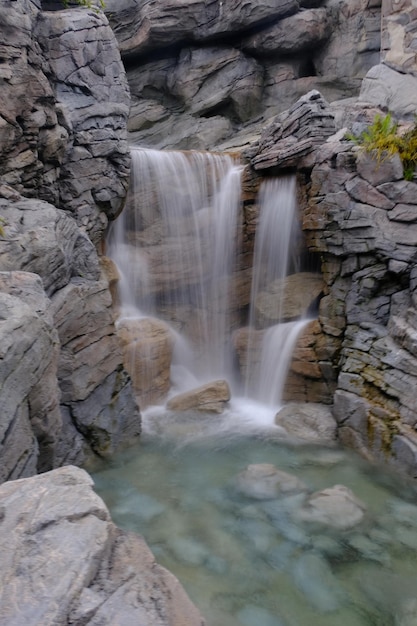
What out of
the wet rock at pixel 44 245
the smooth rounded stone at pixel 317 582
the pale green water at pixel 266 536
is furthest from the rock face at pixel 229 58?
the smooth rounded stone at pixel 317 582

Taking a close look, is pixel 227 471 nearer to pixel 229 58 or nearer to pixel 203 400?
pixel 203 400

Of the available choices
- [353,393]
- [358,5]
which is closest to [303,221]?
[353,393]

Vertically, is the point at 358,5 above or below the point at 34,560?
above

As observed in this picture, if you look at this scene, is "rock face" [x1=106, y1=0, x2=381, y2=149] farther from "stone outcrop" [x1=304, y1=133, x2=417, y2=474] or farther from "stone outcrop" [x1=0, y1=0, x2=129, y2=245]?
"stone outcrop" [x1=304, y1=133, x2=417, y2=474]

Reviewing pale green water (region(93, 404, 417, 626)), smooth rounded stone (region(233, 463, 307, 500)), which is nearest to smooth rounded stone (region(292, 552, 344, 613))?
pale green water (region(93, 404, 417, 626))

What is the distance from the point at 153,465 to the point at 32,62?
625 cm

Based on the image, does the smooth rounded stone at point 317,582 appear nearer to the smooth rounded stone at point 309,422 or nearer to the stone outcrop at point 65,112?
the smooth rounded stone at point 309,422

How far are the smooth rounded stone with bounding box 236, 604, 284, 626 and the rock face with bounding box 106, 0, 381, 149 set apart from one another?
12.7 meters

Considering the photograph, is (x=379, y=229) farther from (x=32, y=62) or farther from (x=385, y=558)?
(x=32, y=62)

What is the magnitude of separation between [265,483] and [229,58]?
13550 mm

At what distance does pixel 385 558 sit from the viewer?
475cm

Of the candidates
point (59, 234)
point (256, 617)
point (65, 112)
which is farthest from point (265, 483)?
point (65, 112)

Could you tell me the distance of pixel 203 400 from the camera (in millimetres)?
8352

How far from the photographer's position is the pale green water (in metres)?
4.13
